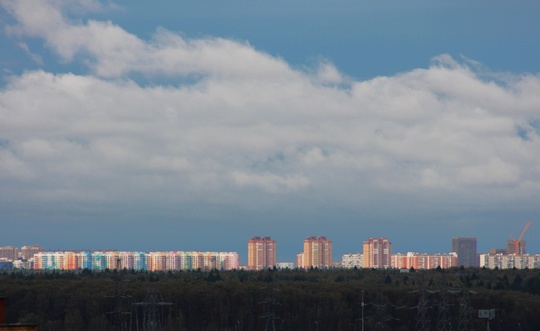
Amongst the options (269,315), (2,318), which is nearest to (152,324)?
(269,315)

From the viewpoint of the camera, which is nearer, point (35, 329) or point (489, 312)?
point (35, 329)

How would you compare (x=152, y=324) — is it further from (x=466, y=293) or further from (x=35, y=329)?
(x=35, y=329)

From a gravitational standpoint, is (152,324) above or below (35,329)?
below

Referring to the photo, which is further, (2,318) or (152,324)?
(152,324)

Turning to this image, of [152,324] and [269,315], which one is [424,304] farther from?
[152,324]

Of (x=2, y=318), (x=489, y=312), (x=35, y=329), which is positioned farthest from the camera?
(x=489, y=312)

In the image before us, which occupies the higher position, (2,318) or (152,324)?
(2,318)

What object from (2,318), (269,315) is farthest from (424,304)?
(2,318)

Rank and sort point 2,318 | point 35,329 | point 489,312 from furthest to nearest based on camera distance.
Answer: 1. point 489,312
2. point 2,318
3. point 35,329
